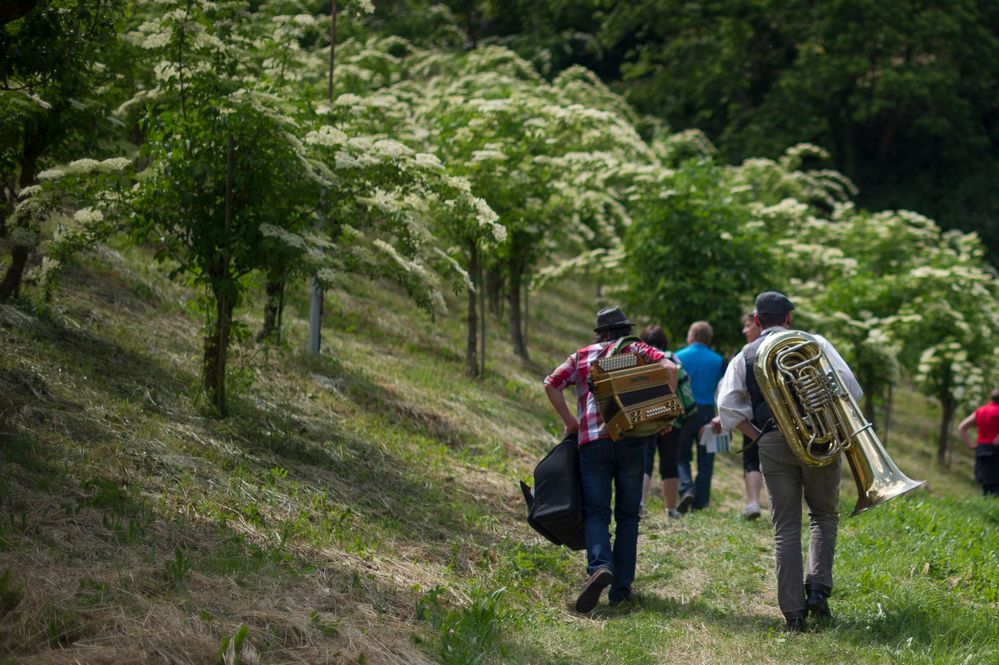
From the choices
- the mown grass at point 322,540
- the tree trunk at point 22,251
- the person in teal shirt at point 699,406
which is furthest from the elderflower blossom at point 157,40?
the person in teal shirt at point 699,406

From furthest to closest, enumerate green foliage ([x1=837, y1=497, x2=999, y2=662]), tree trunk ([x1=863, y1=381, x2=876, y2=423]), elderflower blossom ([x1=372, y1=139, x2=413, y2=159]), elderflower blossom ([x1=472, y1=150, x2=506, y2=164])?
tree trunk ([x1=863, y1=381, x2=876, y2=423]) < elderflower blossom ([x1=472, y1=150, x2=506, y2=164]) < elderflower blossom ([x1=372, y1=139, x2=413, y2=159]) < green foliage ([x1=837, y1=497, x2=999, y2=662])

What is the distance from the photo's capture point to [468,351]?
14852mm

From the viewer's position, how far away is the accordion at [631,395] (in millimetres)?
7168

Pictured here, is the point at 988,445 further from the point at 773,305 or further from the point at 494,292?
the point at 494,292

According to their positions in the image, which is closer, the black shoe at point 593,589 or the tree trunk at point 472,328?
the black shoe at point 593,589

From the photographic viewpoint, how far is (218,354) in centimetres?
868

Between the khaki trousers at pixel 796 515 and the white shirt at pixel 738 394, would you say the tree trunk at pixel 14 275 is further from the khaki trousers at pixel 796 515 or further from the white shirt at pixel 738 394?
the khaki trousers at pixel 796 515

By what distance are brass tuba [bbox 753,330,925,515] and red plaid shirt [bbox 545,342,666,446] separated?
93 centimetres

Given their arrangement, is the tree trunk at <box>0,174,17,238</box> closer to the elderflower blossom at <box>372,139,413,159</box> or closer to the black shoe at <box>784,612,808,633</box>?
the elderflower blossom at <box>372,139,413,159</box>

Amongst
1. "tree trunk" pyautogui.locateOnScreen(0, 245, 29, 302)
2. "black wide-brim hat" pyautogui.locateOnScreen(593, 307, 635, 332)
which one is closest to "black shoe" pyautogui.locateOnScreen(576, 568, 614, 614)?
"black wide-brim hat" pyautogui.locateOnScreen(593, 307, 635, 332)

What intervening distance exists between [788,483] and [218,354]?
14.7 ft

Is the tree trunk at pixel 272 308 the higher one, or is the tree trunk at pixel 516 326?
the tree trunk at pixel 272 308

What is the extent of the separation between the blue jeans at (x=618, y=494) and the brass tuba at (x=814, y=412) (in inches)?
44.5

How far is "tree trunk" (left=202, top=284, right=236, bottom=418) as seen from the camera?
8.60 metres
